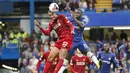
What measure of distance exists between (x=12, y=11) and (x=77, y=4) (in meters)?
6.59

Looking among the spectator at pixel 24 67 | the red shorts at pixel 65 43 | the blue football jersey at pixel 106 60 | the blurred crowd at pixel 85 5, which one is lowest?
the spectator at pixel 24 67

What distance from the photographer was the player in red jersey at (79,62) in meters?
15.6

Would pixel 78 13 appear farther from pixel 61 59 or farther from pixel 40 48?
pixel 40 48

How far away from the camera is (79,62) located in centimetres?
1575

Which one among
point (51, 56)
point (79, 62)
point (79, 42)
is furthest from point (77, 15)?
point (51, 56)

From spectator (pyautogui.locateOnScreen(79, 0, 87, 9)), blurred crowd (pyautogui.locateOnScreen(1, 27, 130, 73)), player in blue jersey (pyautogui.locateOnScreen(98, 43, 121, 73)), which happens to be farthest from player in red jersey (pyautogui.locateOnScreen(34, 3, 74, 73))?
spectator (pyautogui.locateOnScreen(79, 0, 87, 9))

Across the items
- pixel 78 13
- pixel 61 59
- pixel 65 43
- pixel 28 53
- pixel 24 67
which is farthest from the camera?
pixel 28 53

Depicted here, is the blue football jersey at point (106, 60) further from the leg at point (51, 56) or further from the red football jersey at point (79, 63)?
the leg at point (51, 56)

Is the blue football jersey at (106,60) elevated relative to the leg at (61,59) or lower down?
lower down

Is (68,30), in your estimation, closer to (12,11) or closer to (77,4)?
(77,4)

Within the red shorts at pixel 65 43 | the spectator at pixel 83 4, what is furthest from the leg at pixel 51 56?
the spectator at pixel 83 4

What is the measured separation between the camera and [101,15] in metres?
27.9

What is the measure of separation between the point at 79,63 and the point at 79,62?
3 cm

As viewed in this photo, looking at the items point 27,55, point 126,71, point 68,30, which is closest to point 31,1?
point 27,55
